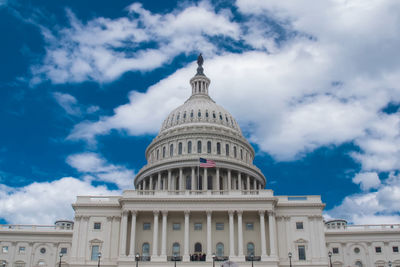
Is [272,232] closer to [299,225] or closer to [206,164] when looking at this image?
[299,225]

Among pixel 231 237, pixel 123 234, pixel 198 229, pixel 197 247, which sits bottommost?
pixel 197 247

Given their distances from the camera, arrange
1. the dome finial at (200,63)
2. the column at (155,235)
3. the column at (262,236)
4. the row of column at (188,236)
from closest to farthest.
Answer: the column at (262,236), the row of column at (188,236), the column at (155,235), the dome finial at (200,63)

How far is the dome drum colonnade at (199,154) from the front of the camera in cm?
9275

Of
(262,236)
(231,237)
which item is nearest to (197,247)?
(231,237)

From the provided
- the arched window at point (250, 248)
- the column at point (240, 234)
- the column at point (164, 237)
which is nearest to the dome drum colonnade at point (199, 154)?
the column at point (164, 237)

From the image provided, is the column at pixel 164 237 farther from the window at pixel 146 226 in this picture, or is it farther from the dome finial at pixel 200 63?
the dome finial at pixel 200 63

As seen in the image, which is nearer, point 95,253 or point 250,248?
point 95,253

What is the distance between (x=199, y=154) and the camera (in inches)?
3728

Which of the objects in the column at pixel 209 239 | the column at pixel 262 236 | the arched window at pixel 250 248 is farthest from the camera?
the arched window at pixel 250 248

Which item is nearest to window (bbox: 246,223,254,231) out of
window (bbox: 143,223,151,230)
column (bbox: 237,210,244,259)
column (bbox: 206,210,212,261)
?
column (bbox: 237,210,244,259)

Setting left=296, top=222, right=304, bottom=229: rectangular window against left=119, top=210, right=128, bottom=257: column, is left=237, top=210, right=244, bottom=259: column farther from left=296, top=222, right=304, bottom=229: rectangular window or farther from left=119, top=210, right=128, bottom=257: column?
left=119, top=210, right=128, bottom=257: column

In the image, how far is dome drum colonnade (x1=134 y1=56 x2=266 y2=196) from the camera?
92750 mm

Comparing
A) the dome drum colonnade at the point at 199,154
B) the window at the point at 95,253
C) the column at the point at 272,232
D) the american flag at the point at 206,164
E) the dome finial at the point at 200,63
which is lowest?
the window at the point at 95,253

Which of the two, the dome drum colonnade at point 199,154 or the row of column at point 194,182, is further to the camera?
the dome drum colonnade at point 199,154
